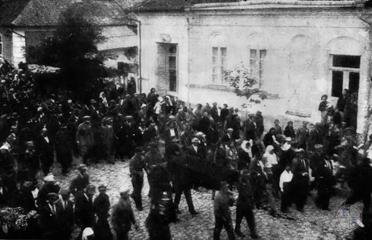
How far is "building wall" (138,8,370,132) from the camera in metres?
18.4

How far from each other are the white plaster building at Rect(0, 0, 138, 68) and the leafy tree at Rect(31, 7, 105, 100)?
17.3 ft

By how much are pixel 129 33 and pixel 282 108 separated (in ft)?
52.4

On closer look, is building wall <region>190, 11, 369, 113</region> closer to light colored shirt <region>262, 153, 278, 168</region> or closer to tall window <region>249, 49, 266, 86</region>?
tall window <region>249, 49, 266, 86</region>

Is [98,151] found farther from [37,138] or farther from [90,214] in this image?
[90,214]

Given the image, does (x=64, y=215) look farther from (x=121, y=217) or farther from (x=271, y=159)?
(x=271, y=159)

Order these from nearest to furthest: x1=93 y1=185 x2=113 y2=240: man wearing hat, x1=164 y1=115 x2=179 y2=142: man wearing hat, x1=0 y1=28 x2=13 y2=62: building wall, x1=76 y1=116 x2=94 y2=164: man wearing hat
Answer: x1=93 y1=185 x2=113 y2=240: man wearing hat, x1=76 y1=116 x2=94 y2=164: man wearing hat, x1=164 y1=115 x2=179 y2=142: man wearing hat, x1=0 y1=28 x2=13 y2=62: building wall

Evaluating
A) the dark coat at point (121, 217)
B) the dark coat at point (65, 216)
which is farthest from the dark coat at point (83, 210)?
the dark coat at point (121, 217)

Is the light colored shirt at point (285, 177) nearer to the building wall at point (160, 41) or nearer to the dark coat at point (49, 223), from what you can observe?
the dark coat at point (49, 223)

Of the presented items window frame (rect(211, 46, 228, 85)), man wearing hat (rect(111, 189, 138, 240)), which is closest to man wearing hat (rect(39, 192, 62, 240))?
man wearing hat (rect(111, 189, 138, 240))

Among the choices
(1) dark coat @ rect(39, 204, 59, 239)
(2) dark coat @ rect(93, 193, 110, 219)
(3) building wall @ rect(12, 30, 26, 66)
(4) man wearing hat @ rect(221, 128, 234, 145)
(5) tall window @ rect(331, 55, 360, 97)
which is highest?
(3) building wall @ rect(12, 30, 26, 66)

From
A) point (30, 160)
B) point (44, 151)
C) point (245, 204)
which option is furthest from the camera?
point (44, 151)

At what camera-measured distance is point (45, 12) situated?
98.5ft

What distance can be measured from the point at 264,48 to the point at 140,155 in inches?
409

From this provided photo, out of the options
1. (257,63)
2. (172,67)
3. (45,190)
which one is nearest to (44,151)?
(45,190)
